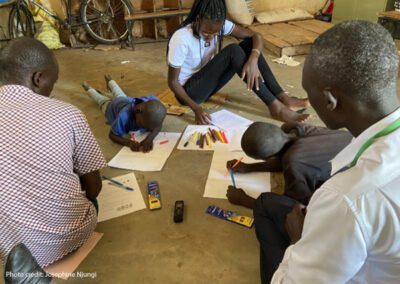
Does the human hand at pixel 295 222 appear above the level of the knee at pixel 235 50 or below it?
below

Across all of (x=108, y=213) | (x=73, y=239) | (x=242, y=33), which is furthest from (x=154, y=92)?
(x=73, y=239)

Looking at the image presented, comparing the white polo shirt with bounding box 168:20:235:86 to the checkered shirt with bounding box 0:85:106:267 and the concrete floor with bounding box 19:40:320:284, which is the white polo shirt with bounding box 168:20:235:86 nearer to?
the concrete floor with bounding box 19:40:320:284

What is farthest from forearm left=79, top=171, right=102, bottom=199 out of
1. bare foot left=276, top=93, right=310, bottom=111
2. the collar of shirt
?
bare foot left=276, top=93, right=310, bottom=111

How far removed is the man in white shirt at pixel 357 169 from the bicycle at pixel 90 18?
422 centimetres

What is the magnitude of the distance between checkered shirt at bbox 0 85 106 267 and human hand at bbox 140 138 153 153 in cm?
77

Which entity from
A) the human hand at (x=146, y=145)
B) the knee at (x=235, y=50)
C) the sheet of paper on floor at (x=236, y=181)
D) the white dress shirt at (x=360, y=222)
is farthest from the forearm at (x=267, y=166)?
the white dress shirt at (x=360, y=222)

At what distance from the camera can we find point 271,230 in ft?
4.35

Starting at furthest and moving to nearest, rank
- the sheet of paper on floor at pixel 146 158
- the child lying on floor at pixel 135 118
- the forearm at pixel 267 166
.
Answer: the child lying on floor at pixel 135 118 → the sheet of paper on floor at pixel 146 158 → the forearm at pixel 267 166

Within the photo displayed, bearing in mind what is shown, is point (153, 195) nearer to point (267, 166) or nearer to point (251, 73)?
point (267, 166)

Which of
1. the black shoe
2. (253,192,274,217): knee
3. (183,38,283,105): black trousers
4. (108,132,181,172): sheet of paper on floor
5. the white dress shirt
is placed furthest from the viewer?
(183,38,283,105): black trousers

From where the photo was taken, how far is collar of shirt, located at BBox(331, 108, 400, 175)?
26.7 inches

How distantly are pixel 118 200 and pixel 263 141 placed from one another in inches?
32.7

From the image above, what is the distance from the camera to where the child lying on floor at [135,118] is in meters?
2.18

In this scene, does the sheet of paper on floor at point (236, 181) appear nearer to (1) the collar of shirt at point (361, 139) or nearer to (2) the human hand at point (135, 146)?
(2) the human hand at point (135, 146)
